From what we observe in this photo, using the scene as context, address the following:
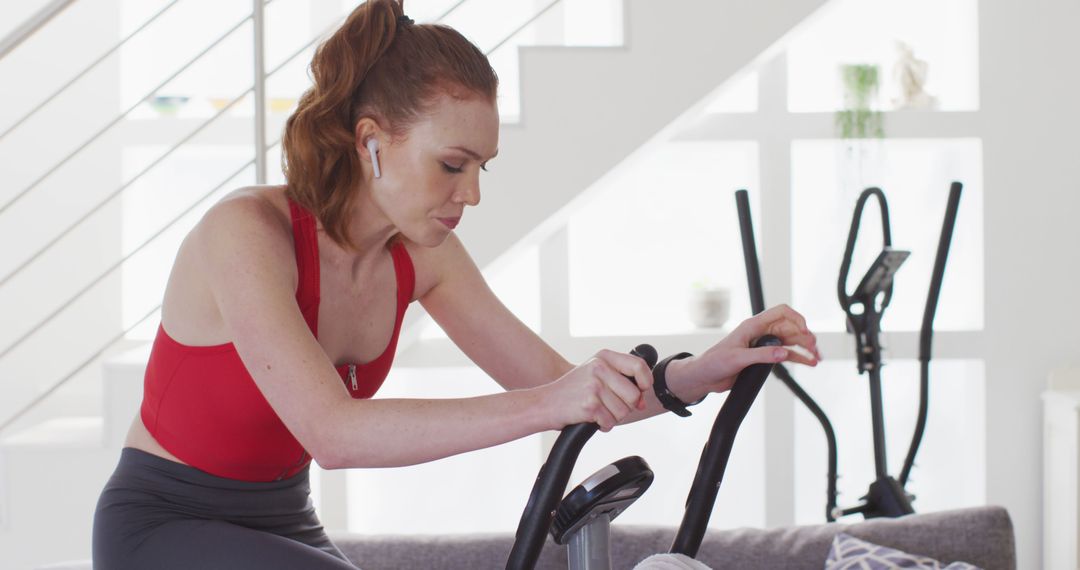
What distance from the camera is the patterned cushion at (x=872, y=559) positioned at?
5.53 feet

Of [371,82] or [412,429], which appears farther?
[371,82]

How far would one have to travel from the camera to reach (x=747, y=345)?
4.42ft

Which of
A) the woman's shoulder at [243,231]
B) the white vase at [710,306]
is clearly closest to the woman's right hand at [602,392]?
the woman's shoulder at [243,231]

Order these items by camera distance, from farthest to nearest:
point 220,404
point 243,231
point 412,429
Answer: point 220,404, point 243,231, point 412,429

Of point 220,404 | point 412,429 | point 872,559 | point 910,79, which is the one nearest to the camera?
point 412,429

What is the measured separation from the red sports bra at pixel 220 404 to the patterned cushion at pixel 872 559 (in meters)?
0.95

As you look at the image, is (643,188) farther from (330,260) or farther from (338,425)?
(338,425)

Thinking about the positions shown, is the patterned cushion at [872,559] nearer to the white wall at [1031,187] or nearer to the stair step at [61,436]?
the stair step at [61,436]

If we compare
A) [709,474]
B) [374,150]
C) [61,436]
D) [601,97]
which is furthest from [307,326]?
[601,97]

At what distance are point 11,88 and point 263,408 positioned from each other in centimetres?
320

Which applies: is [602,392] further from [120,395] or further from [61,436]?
[61,436]

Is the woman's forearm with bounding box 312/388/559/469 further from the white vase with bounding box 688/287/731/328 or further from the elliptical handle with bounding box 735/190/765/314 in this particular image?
the white vase with bounding box 688/287/731/328

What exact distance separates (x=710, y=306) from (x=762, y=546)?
5.57ft

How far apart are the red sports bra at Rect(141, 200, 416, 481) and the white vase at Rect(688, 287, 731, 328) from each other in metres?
2.28
